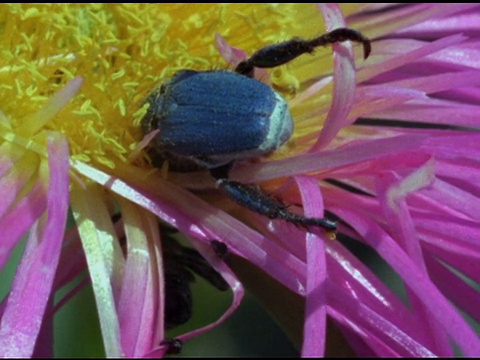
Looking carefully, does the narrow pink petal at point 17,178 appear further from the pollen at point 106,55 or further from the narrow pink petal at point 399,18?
the narrow pink petal at point 399,18

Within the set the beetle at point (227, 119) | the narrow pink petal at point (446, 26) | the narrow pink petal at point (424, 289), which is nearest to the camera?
the narrow pink petal at point (424, 289)

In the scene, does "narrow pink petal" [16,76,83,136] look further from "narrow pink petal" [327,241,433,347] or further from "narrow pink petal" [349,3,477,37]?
"narrow pink petal" [349,3,477,37]

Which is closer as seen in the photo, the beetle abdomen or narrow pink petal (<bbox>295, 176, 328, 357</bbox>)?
narrow pink petal (<bbox>295, 176, 328, 357</bbox>)

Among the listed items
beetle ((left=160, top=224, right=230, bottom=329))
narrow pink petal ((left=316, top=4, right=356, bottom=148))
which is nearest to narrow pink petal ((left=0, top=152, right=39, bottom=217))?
beetle ((left=160, top=224, right=230, bottom=329))

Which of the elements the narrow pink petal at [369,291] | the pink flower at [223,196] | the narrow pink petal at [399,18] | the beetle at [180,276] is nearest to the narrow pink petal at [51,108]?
the pink flower at [223,196]

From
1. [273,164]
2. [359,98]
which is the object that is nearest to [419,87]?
[359,98]

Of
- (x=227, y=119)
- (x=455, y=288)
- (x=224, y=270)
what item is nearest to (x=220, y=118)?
(x=227, y=119)

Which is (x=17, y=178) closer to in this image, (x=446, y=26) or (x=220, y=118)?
(x=220, y=118)

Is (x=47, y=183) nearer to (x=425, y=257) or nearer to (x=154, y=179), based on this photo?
(x=154, y=179)

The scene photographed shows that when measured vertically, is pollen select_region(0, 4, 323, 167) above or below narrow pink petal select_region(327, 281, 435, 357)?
above
